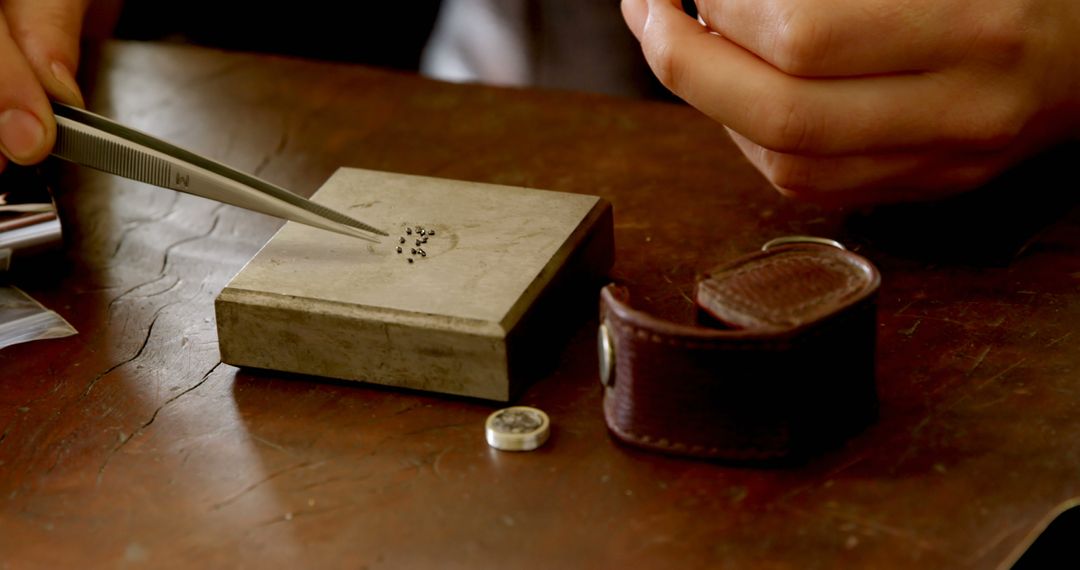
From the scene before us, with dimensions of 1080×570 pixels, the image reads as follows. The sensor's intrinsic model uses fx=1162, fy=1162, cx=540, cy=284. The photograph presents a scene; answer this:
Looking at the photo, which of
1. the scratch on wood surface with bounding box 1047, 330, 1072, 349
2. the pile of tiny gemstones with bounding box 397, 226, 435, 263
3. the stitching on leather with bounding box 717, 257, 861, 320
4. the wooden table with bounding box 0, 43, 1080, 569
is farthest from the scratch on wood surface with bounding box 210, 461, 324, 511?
the scratch on wood surface with bounding box 1047, 330, 1072, 349

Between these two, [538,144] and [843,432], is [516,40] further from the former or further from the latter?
[843,432]

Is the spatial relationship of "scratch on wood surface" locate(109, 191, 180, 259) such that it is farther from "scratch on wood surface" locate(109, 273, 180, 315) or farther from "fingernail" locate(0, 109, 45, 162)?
"fingernail" locate(0, 109, 45, 162)

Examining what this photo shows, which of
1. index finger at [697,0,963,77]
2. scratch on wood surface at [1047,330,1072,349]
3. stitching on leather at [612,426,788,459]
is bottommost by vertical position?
scratch on wood surface at [1047,330,1072,349]

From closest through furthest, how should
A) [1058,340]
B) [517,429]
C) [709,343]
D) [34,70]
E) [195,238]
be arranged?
1. [709,343]
2. [517,429]
3. [1058,340]
4. [34,70]
5. [195,238]

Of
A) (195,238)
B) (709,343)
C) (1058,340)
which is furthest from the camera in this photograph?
(195,238)

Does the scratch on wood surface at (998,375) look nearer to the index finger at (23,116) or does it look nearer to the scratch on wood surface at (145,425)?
the scratch on wood surface at (145,425)

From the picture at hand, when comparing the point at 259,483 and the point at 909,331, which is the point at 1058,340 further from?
the point at 259,483

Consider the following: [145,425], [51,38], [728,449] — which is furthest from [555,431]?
[51,38]

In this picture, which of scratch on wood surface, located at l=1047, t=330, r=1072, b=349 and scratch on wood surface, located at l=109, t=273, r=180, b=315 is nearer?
scratch on wood surface, located at l=1047, t=330, r=1072, b=349
